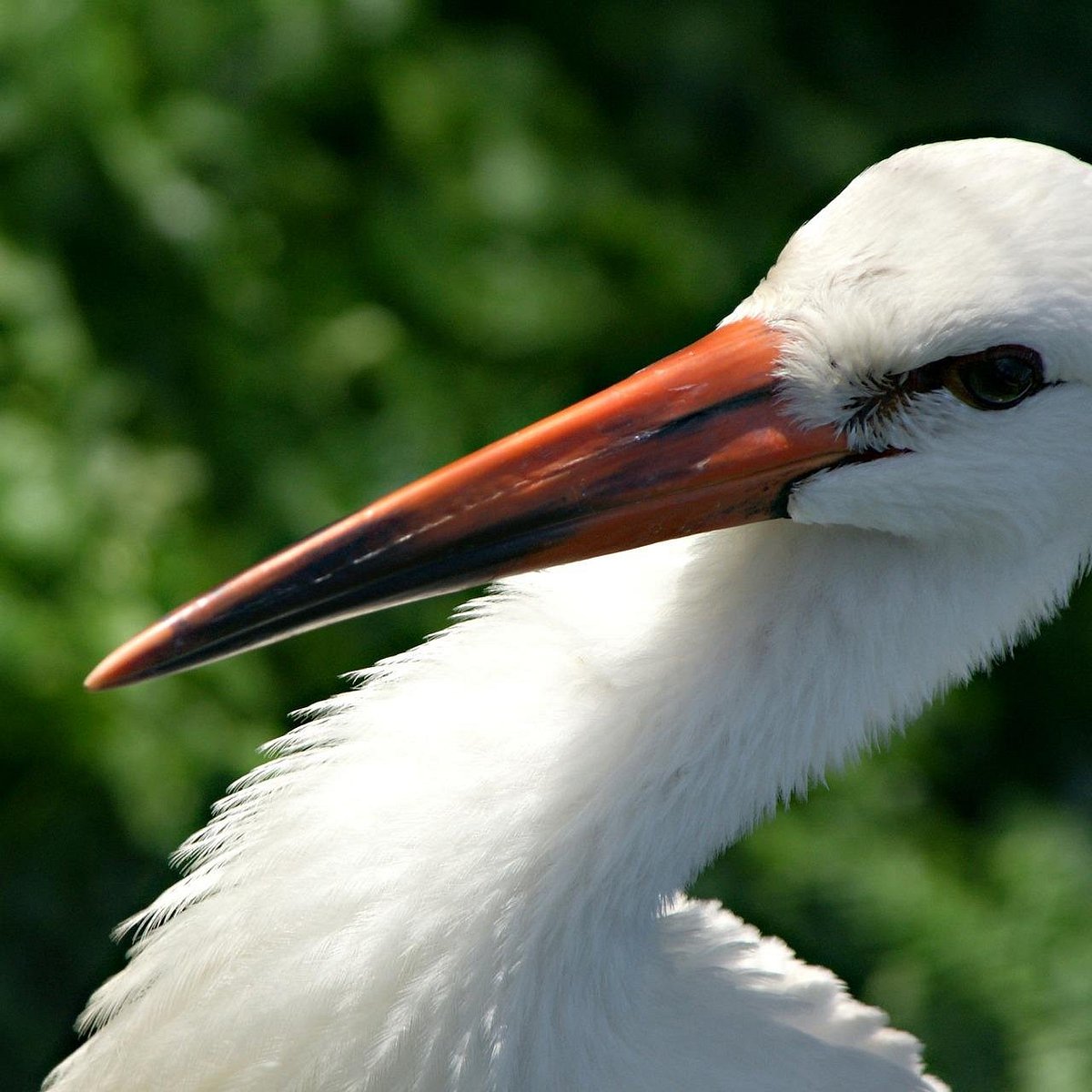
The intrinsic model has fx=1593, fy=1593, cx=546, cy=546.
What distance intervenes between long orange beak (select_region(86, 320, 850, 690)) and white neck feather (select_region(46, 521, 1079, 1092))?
0.11m

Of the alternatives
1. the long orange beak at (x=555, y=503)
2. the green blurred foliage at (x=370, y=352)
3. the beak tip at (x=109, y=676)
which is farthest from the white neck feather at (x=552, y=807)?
Answer: the green blurred foliage at (x=370, y=352)

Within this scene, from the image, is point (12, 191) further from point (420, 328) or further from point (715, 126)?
point (715, 126)

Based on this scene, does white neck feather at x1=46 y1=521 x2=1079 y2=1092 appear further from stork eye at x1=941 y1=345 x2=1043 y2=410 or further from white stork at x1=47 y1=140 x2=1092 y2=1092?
stork eye at x1=941 y1=345 x2=1043 y2=410

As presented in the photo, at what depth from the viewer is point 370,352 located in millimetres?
3359

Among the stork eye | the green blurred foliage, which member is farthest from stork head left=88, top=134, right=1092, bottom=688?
the green blurred foliage

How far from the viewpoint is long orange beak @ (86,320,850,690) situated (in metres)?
1.46

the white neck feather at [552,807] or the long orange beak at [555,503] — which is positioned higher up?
the long orange beak at [555,503]

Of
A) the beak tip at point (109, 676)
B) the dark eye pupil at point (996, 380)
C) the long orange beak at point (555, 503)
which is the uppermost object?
the beak tip at point (109, 676)

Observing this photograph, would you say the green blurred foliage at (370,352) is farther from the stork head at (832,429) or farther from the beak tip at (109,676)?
the stork head at (832,429)

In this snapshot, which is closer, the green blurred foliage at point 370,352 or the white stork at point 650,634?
the white stork at point 650,634

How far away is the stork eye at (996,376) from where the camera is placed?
1.51 metres

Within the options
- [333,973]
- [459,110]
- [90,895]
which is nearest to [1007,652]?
[333,973]

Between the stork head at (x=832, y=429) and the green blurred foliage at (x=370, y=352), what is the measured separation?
1414 mm

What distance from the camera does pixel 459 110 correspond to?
11.4 ft
